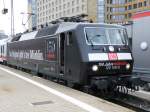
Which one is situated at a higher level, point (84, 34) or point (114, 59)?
point (84, 34)

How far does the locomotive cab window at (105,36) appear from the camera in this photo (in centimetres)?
1322

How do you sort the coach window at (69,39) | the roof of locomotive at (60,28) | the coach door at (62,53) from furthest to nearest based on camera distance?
the coach door at (62,53) < the roof of locomotive at (60,28) < the coach window at (69,39)

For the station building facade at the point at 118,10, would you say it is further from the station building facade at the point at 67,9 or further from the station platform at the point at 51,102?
the station platform at the point at 51,102

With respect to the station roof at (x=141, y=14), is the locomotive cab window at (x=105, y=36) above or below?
below

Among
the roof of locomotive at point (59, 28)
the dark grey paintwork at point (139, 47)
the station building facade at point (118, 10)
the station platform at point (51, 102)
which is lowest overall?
the station platform at point (51, 102)

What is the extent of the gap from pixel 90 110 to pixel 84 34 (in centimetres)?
450

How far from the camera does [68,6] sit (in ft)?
408

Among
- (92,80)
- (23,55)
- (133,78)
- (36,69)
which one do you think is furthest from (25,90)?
(23,55)

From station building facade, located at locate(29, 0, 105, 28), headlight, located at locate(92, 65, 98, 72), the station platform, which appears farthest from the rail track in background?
station building facade, located at locate(29, 0, 105, 28)

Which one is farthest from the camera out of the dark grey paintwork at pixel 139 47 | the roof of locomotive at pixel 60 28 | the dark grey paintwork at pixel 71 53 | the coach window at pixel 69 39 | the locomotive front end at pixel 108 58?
the roof of locomotive at pixel 60 28

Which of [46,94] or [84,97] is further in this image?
[46,94]

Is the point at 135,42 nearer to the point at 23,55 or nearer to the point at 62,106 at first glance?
the point at 62,106

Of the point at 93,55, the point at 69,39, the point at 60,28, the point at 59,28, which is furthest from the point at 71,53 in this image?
the point at 59,28

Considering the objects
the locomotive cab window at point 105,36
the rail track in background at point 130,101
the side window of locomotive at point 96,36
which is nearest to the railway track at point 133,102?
the rail track in background at point 130,101
